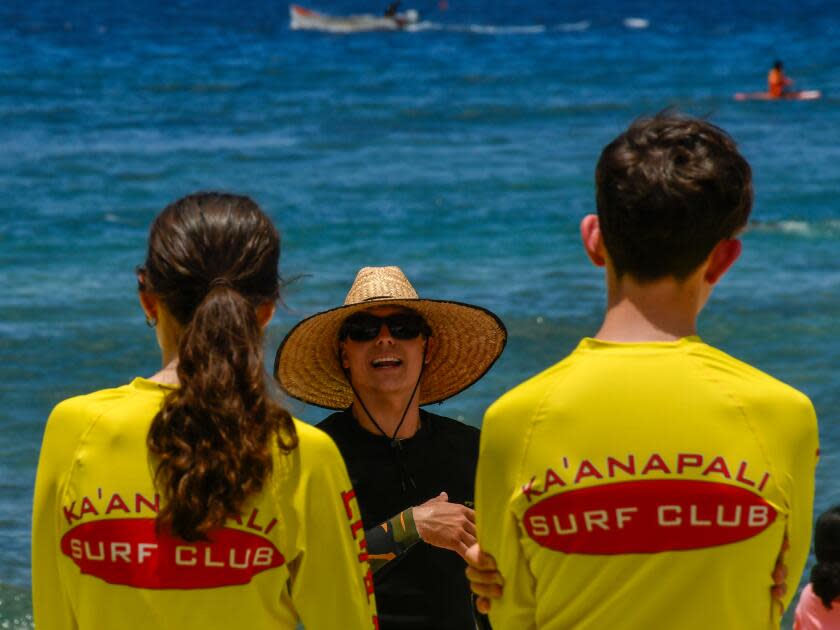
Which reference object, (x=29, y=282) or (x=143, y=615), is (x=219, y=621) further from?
(x=29, y=282)

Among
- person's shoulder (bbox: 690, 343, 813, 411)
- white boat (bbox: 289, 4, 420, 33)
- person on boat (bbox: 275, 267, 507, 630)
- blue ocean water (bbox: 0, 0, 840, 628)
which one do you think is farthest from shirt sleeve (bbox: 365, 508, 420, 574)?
white boat (bbox: 289, 4, 420, 33)

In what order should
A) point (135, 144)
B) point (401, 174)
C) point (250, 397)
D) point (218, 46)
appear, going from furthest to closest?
point (218, 46)
point (135, 144)
point (401, 174)
point (250, 397)

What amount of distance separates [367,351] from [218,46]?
150 feet

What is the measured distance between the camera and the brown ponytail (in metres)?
2.34

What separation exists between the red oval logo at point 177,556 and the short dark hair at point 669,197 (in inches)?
27.9

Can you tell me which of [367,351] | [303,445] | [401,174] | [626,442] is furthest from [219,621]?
[401,174]

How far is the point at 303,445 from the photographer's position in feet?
7.84

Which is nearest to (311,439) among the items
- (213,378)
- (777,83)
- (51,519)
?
(213,378)

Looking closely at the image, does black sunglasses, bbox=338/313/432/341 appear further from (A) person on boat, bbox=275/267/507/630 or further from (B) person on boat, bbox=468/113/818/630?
(B) person on boat, bbox=468/113/818/630

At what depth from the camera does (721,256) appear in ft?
7.58

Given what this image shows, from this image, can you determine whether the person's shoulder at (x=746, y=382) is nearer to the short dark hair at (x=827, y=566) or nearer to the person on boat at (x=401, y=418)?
the person on boat at (x=401, y=418)

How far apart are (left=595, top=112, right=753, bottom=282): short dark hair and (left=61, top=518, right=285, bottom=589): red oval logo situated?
2.32 feet

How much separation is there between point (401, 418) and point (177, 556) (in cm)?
144

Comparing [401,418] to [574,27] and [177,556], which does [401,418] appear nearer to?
[177,556]
